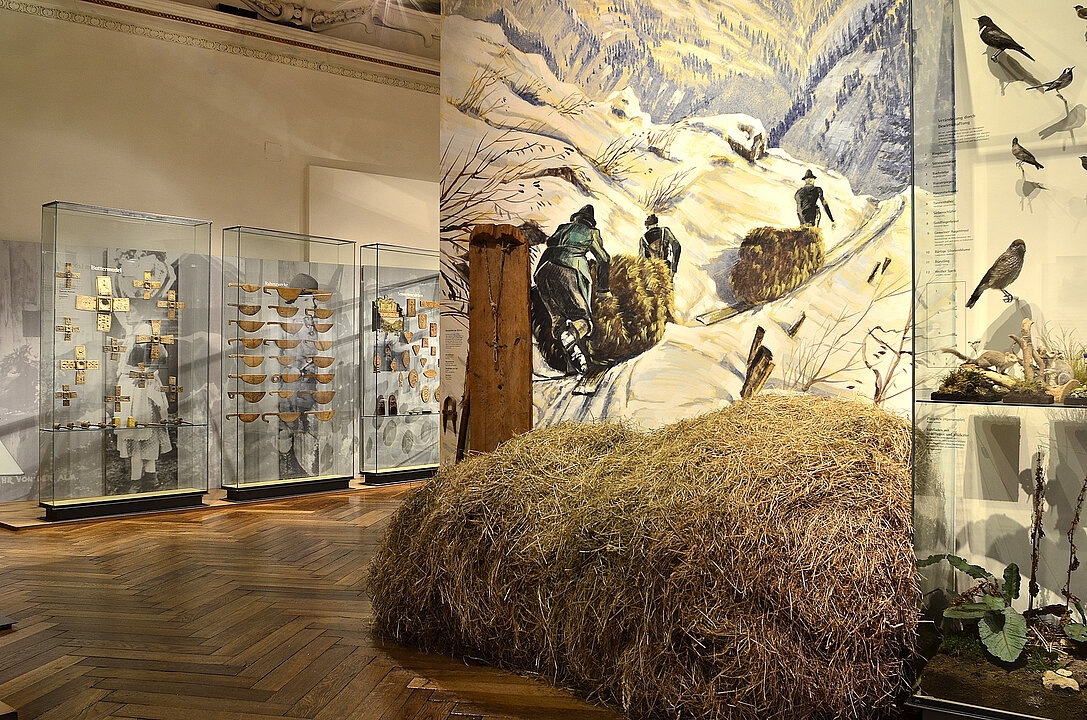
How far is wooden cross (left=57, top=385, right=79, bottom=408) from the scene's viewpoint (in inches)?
281

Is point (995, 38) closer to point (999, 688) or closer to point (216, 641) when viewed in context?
point (999, 688)

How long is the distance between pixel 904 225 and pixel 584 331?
6.39 feet

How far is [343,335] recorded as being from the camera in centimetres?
915

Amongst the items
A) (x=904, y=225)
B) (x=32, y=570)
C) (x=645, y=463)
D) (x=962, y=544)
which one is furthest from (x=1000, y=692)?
(x=32, y=570)

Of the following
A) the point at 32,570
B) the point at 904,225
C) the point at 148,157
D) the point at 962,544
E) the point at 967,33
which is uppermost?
the point at 148,157

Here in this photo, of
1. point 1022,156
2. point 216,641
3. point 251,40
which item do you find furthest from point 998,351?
point 251,40

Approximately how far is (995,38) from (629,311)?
2.49 metres

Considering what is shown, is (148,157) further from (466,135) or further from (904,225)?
(904,225)

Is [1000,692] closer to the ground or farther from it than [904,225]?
closer to the ground

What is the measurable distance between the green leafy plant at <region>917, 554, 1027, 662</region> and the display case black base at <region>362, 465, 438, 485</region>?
6628mm

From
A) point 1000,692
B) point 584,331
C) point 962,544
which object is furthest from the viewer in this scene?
point 584,331

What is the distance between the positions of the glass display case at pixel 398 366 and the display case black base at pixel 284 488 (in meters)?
0.45

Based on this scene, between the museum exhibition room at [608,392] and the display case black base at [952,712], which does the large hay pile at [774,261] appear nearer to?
the museum exhibition room at [608,392]

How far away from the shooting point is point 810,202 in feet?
14.1
